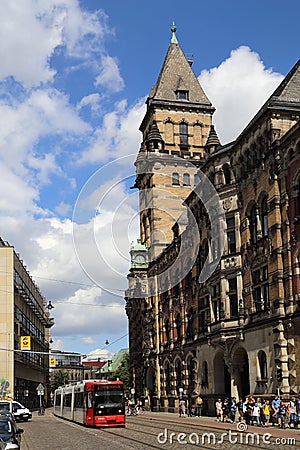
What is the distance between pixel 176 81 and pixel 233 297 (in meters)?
48.8

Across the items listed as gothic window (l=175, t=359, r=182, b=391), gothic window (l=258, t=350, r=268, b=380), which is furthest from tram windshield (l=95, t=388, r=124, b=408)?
gothic window (l=175, t=359, r=182, b=391)

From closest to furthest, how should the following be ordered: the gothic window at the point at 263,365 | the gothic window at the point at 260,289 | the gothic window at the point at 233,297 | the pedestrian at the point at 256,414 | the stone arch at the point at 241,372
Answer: the pedestrian at the point at 256,414 → the gothic window at the point at 263,365 → the gothic window at the point at 260,289 → the gothic window at the point at 233,297 → the stone arch at the point at 241,372

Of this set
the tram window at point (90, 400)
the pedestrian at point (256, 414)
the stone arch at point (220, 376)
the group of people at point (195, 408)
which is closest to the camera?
the pedestrian at point (256, 414)

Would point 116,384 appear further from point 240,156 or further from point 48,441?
point 240,156

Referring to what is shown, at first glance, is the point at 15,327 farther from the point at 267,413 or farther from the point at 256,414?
the point at 267,413

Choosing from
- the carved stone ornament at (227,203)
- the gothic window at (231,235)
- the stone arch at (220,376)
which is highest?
the carved stone ornament at (227,203)

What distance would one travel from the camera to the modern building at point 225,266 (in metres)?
43.2

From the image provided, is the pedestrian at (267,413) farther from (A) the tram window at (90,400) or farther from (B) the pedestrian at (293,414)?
(A) the tram window at (90,400)

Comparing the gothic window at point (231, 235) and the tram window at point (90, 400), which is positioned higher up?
the gothic window at point (231, 235)

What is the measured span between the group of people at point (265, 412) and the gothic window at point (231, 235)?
36.7 ft

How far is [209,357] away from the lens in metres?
56.3

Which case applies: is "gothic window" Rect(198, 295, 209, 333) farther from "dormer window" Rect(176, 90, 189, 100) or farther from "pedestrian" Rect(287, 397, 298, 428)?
"dormer window" Rect(176, 90, 189, 100)

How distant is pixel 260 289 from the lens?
46688 mm

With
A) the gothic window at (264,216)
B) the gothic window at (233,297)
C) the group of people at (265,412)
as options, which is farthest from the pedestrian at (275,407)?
the gothic window at (264,216)
